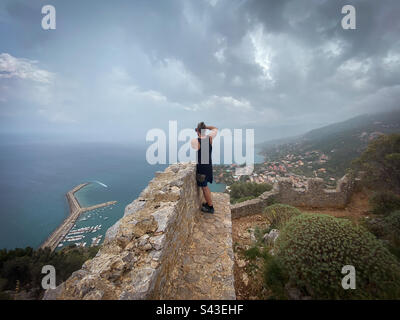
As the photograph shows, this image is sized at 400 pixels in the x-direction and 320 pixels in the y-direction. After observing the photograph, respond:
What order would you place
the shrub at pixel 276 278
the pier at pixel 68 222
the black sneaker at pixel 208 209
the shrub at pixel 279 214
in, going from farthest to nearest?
the pier at pixel 68 222
the shrub at pixel 279 214
the black sneaker at pixel 208 209
the shrub at pixel 276 278

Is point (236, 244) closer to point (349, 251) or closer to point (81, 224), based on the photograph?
point (349, 251)

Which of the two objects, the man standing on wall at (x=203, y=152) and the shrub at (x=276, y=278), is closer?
the shrub at (x=276, y=278)

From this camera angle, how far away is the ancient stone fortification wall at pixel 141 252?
1.34 m

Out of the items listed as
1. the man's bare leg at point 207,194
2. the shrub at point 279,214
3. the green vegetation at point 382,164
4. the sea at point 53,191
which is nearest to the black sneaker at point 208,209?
the man's bare leg at point 207,194

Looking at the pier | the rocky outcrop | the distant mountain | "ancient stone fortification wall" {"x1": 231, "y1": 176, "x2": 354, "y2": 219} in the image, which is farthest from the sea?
the rocky outcrop

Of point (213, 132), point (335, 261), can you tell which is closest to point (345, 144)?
point (335, 261)

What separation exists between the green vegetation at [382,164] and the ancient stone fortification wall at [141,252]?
1013cm

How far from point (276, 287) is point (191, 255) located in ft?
5.22

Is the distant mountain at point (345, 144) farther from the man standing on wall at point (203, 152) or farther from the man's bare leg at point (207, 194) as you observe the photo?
the man standing on wall at point (203, 152)

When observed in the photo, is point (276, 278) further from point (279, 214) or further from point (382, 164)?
point (382, 164)

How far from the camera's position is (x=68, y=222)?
20969 millimetres
